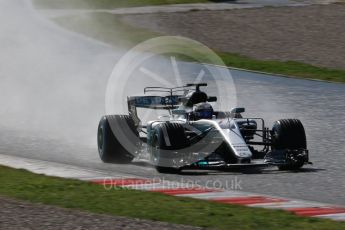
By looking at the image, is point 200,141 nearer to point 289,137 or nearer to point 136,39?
point 289,137

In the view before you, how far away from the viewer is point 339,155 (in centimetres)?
1537

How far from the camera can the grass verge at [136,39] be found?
2484cm

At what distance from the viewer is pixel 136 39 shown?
29062 mm

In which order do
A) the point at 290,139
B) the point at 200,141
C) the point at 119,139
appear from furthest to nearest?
the point at 119,139
the point at 290,139
the point at 200,141

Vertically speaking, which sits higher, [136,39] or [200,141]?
[136,39]

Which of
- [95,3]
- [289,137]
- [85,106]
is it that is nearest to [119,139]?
[289,137]

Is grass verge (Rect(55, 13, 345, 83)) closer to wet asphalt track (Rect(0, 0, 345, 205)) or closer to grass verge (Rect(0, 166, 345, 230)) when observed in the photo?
wet asphalt track (Rect(0, 0, 345, 205))

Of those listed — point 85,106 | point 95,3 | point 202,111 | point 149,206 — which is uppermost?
point 95,3

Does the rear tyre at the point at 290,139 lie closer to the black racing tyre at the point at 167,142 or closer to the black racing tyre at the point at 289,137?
the black racing tyre at the point at 289,137

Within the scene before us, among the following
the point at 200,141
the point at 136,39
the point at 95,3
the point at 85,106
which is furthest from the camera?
the point at 95,3

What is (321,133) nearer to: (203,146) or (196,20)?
(203,146)

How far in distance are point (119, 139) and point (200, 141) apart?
150 centimetres

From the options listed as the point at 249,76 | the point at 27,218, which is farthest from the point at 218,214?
the point at 249,76

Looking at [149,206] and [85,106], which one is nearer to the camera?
[149,206]
